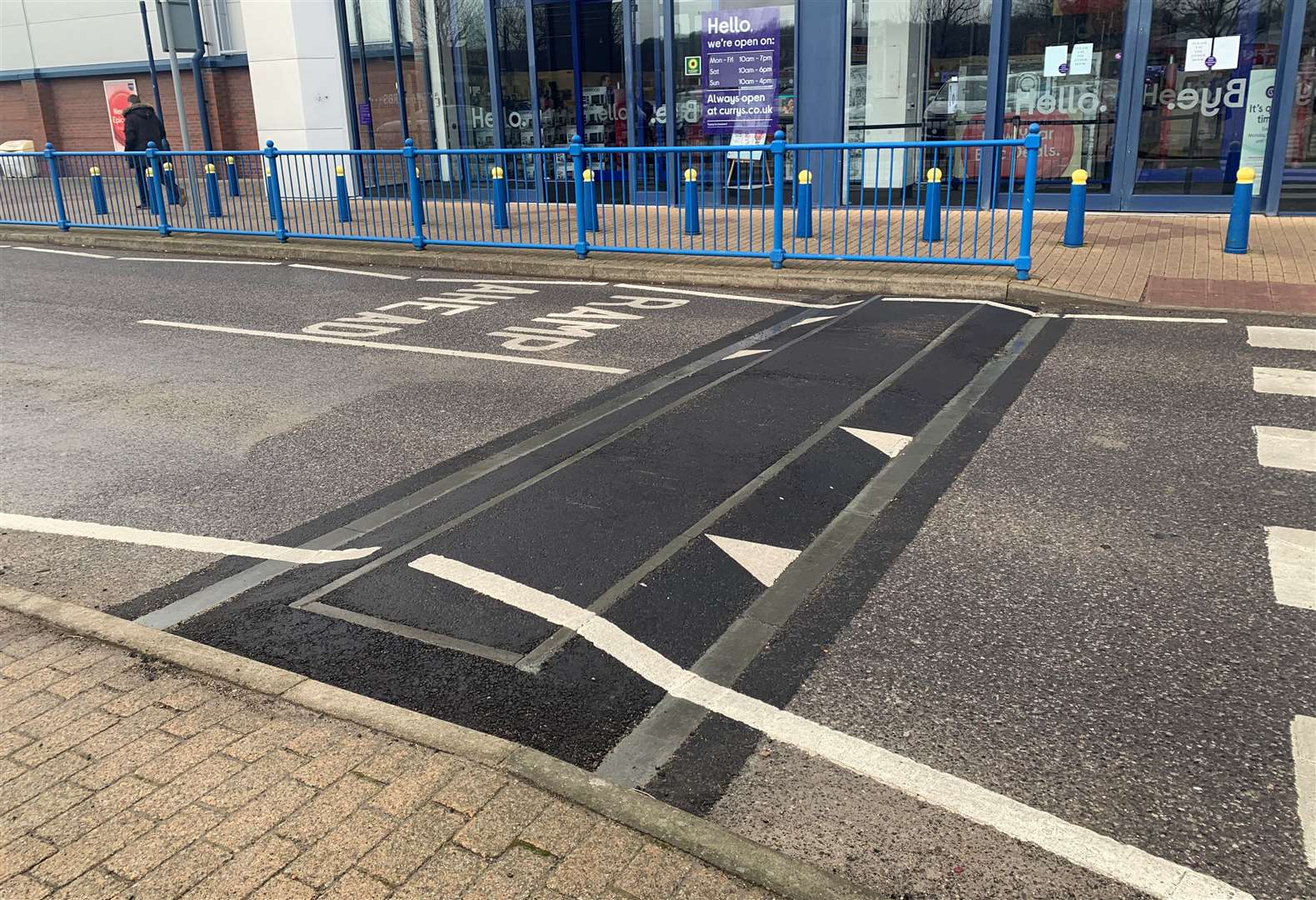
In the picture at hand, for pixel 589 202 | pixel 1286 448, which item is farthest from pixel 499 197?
pixel 1286 448

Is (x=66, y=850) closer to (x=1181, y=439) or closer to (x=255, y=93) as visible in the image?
(x=1181, y=439)

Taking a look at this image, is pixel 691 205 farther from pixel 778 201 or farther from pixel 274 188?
pixel 274 188

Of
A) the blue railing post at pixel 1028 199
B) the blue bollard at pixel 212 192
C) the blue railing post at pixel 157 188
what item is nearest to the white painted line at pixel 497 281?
the blue railing post at pixel 1028 199

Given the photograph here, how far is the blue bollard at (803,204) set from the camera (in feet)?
39.0

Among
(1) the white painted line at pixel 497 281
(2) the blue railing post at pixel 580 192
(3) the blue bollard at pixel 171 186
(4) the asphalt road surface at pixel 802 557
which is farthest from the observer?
(3) the blue bollard at pixel 171 186

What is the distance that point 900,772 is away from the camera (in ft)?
10.4

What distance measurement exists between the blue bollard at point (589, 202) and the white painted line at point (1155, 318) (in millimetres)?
5550

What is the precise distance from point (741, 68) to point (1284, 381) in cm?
1069

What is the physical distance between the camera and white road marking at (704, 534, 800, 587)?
4.52 meters

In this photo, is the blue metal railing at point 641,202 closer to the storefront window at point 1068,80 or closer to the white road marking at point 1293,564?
the storefront window at point 1068,80

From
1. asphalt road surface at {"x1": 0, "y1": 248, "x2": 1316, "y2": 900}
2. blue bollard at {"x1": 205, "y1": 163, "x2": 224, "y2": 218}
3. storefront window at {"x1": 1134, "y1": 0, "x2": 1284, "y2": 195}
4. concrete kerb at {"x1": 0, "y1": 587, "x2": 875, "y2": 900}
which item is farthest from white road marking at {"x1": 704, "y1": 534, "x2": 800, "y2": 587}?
blue bollard at {"x1": 205, "y1": 163, "x2": 224, "y2": 218}

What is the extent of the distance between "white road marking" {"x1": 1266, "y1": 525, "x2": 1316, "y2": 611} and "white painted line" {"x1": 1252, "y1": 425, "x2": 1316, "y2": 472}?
932 millimetres

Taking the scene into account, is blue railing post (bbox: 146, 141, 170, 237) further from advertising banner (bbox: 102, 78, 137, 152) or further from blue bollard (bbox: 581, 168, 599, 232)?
advertising banner (bbox: 102, 78, 137, 152)

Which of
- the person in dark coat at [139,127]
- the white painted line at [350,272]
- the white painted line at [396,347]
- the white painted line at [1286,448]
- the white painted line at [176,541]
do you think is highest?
the person in dark coat at [139,127]
